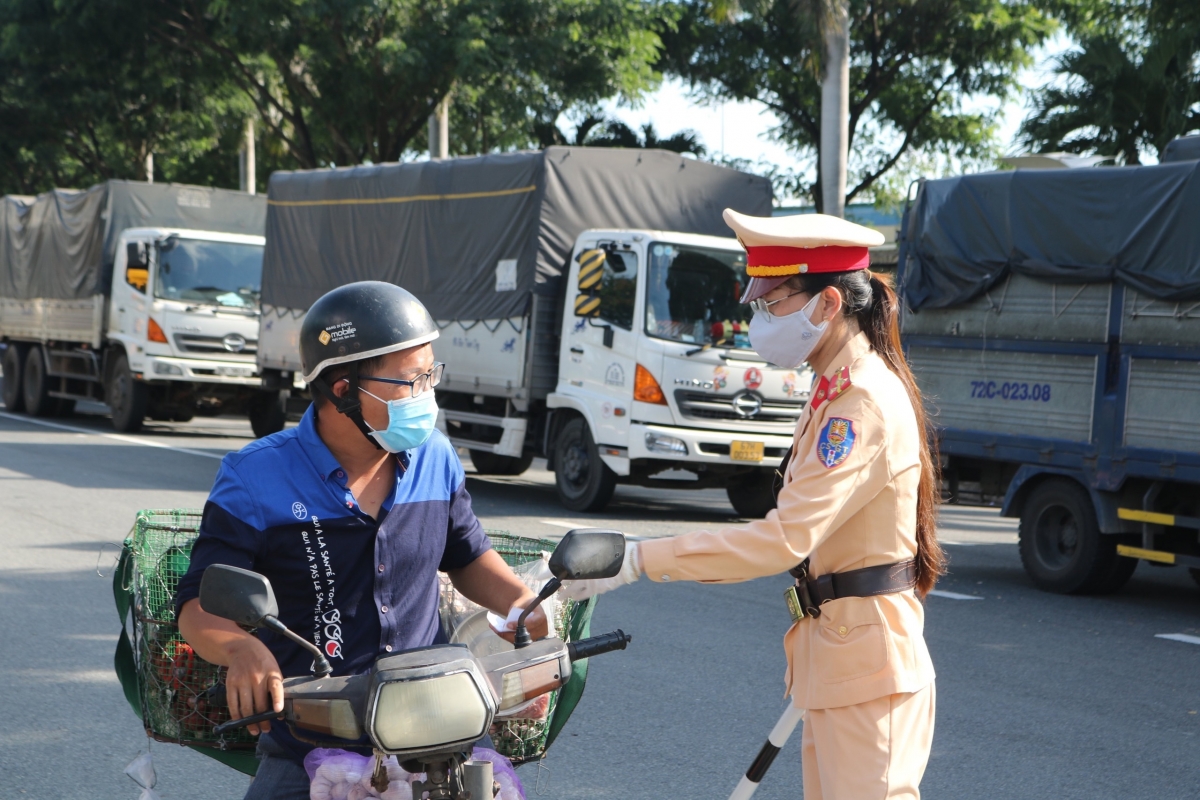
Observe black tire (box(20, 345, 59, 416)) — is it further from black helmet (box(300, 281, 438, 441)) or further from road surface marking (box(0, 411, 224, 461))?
black helmet (box(300, 281, 438, 441))

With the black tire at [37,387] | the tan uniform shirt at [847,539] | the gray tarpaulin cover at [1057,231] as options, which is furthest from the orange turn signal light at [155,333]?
the tan uniform shirt at [847,539]

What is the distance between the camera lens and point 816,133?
2770cm

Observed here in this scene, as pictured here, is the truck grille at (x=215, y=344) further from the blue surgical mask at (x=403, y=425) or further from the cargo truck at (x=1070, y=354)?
the blue surgical mask at (x=403, y=425)

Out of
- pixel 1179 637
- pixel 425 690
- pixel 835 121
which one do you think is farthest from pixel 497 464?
pixel 425 690

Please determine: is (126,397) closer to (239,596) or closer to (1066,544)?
(1066,544)

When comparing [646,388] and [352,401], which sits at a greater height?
[646,388]

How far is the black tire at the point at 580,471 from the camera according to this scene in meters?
12.4

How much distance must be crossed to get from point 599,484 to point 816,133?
17.0 m

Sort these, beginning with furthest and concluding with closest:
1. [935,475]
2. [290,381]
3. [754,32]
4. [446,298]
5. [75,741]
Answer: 1. [754,32]
2. [290,381]
3. [446,298]
4. [75,741]
5. [935,475]

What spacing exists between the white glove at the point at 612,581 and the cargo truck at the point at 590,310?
9.00 m

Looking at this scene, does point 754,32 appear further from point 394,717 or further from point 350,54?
point 394,717

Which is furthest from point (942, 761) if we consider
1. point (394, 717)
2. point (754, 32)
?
point (754, 32)

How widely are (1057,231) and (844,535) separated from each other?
7.40 m

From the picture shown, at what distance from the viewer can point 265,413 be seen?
19750mm
